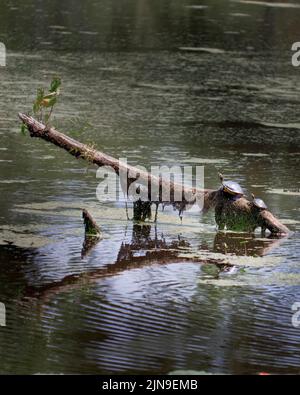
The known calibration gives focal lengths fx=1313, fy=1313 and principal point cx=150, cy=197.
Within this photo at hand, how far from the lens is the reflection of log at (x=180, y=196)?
42.3 feet

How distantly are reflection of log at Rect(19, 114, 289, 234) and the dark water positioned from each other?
213mm

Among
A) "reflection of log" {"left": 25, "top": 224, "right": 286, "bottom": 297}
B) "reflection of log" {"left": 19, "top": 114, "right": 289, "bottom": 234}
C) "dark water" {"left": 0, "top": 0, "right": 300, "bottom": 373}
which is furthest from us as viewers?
"reflection of log" {"left": 19, "top": 114, "right": 289, "bottom": 234}

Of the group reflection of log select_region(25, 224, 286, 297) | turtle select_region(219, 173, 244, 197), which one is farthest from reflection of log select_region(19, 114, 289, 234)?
reflection of log select_region(25, 224, 286, 297)

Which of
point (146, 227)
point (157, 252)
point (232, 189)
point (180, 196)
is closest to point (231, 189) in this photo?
point (232, 189)

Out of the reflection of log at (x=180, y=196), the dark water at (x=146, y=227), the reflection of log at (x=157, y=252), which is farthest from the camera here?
the reflection of log at (x=180, y=196)

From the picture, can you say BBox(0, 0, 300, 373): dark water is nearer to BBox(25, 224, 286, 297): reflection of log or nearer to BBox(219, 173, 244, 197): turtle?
BBox(25, 224, 286, 297): reflection of log

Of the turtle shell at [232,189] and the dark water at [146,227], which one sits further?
the turtle shell at [232,189]

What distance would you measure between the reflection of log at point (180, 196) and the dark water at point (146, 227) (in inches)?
8.4

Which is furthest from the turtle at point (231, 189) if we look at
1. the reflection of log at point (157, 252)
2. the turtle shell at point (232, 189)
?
the reflection of log at point (157, 252)

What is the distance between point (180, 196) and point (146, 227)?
1.65ft

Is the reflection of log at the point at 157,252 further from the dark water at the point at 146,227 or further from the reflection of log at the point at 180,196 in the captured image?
the reflection of log at the point at 180,196

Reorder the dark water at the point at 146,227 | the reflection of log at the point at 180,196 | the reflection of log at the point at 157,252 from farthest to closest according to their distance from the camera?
1. the reflection of log at the point at 180,196
2. the reflection of log at the point at 157,252
3. the dark water at the point at 146,227

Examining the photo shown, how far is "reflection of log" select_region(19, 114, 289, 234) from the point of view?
1288cm
